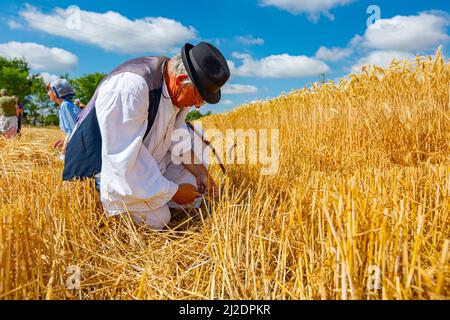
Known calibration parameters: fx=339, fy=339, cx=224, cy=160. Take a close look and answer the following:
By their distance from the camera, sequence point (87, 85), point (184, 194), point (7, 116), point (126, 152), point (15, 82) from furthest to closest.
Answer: point (87, 85) → point (15, 82) → point (7, 116) → point (184, 194) → point (126, 152)

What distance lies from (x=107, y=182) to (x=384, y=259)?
1425 millimetres

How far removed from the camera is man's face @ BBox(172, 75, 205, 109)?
1957 millimetres

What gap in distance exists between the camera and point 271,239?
148 cm

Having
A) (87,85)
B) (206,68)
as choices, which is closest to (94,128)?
(206,68)

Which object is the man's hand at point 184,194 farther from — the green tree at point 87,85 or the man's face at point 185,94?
the green tree at point 87,85

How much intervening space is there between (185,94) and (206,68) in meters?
0.22

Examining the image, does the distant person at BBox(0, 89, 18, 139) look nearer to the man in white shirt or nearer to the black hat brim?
the man in white shirt

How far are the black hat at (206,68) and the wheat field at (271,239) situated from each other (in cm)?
56

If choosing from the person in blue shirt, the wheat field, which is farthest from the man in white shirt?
the person in blue shirt

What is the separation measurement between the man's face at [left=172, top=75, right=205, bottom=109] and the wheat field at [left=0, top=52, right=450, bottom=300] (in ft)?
Result: 1.77

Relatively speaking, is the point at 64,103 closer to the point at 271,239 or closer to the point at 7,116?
the point at 7,116

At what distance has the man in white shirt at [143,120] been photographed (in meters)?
1.83

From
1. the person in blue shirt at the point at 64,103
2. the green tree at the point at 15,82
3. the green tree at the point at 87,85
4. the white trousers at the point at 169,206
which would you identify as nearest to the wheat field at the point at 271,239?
the white trousers at the point at 169,206
